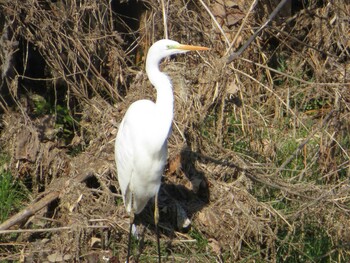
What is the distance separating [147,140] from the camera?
15.3 feet

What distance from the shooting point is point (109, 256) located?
15.7ft

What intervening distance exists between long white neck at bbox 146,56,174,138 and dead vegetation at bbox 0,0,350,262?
2.30 ft

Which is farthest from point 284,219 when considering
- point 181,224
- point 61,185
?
point 61,185

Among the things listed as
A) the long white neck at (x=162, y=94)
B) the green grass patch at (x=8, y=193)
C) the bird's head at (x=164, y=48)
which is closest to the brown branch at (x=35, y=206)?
the green grass patch at (x=8, y=193)

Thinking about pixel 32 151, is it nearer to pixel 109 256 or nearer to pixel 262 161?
pixel 109 256

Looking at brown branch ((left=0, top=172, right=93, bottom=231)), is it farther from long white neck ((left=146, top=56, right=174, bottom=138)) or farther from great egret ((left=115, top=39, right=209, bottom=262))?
long white neck ((left=146, top=56, right=174, bottom=138))

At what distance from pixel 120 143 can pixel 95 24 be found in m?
1.22

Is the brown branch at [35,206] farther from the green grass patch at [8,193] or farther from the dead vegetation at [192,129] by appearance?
the green grass patch at [8,193]

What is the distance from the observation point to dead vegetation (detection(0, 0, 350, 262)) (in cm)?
485

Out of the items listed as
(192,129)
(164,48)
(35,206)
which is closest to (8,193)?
(35,206)

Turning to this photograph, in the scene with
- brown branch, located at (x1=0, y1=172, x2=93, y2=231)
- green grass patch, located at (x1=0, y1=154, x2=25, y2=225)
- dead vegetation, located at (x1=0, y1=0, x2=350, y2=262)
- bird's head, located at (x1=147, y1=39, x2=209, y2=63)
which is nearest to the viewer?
bird's head, located at (x1=147, y1=39, x2=209, y2=63)

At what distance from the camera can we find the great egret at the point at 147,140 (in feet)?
14.8

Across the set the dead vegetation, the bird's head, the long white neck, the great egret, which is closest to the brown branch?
the dead vegetation

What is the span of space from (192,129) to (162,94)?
869 millimetres
